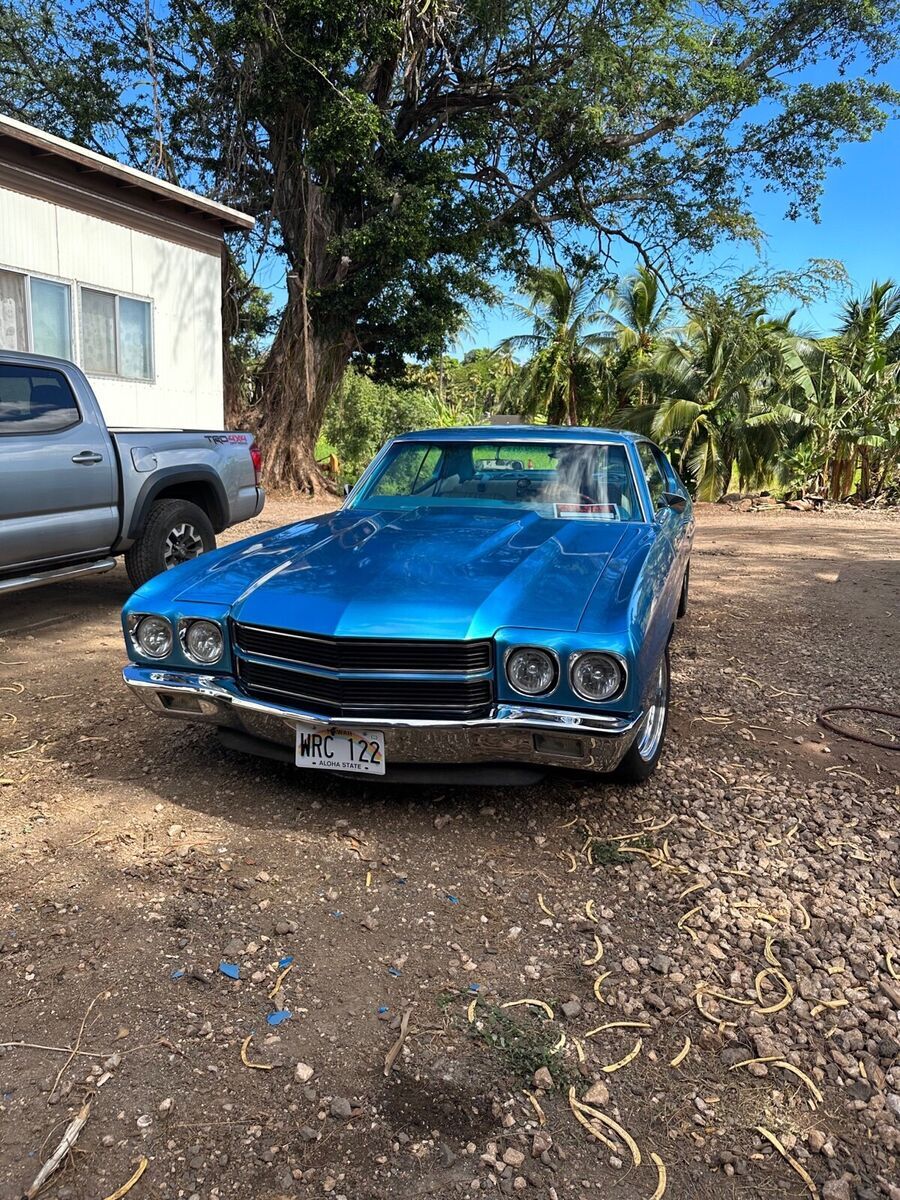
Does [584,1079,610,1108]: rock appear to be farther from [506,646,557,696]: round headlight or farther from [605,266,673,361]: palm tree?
[605,266,673,361]: palm tree

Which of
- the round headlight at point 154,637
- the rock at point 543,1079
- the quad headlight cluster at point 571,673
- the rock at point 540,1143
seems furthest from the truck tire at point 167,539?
the rock at point 540,1143

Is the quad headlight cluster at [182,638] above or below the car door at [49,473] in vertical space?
below

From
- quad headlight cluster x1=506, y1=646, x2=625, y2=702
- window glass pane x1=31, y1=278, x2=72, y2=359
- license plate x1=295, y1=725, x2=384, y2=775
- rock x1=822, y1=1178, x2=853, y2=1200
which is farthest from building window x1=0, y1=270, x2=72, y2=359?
rock x1=822, y1=1178, x2=853, y2=1200

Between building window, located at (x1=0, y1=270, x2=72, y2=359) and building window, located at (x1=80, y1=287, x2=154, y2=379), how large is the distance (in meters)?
0.25

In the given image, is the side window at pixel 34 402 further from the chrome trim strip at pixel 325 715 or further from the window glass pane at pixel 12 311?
the window glass pane at pixel 12 311

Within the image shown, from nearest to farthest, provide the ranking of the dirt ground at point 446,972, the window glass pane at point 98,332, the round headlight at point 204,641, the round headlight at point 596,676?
the dirt ground at point 446,972 < the round headlight at point 596,676 < the round headlight at point 204,641 < the window glass pane at point 98,332

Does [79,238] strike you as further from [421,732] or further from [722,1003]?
[722,1003]

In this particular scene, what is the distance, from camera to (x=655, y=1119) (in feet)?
6.64

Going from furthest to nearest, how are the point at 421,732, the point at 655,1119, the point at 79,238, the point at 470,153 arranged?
the point at 470,153 → the point at 79,238 → the point at 421,732 → the point at 655,1119

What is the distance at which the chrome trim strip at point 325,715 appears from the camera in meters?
2.99

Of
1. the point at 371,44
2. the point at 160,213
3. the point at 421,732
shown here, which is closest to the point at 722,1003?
the point at 421,732

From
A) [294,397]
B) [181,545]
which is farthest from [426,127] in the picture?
[181,545]

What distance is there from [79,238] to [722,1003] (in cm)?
1011

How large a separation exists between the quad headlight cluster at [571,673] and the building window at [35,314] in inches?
302
